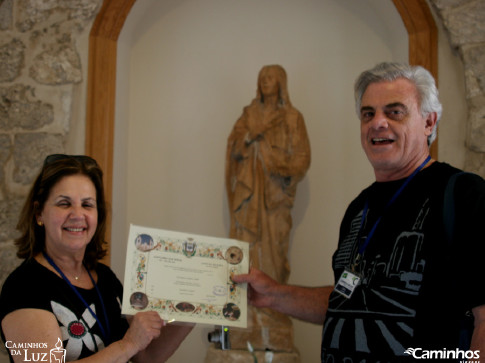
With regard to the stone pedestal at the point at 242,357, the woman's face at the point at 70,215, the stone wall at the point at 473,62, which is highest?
the stone wall at the point at 473,62

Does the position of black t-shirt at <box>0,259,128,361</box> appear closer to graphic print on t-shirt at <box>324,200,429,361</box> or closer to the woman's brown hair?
the woman's brown hair

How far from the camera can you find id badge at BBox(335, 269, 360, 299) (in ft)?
4.83

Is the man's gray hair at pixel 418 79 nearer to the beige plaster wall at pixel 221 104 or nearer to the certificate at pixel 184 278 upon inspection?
the certificate at pixel 184 278

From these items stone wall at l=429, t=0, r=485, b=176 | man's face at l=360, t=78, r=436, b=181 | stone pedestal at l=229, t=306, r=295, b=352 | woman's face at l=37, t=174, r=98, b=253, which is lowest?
stone pedestal at l=229, t=306, r=295, b=352

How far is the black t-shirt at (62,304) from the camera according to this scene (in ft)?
4.80

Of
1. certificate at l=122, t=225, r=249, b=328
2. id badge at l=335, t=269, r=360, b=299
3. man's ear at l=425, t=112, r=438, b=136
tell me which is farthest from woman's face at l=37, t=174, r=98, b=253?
man's ear at l=425, t=112, r=438, b=136

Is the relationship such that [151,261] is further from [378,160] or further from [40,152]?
[40,152]

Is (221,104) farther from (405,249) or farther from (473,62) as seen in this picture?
(405,249)

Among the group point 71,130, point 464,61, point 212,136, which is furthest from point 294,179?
point 71,130

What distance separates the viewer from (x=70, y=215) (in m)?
1.58

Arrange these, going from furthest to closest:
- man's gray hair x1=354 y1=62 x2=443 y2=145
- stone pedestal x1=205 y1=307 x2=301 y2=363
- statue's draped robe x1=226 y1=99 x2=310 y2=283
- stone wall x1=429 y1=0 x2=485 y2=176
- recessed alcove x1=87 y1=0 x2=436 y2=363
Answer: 1. recessed alcove x1=87 y1=0 x2=436 y2=363
2. statue's draped robe x1=226 y1=99 x2=310 y2=283
3. stone pedestal x1=205 y1=307 x2=301 y2=363
4. stone wall x1=429 y1=0 x2=485 y2=176
5. man's gray hair x1=354 y1=62 x2=443 y2=145

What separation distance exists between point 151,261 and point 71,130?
1.97 m

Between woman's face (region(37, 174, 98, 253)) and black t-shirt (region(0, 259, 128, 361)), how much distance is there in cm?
9

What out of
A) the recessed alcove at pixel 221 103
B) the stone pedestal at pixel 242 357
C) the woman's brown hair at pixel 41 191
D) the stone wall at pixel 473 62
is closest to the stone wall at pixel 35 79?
the recessed alcove at pixel 221 103
